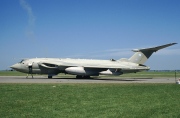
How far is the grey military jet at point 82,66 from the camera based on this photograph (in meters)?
38.2

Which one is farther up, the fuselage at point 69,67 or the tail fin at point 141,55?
the tail fin at point 141,55

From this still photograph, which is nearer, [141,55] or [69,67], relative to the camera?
[69,67]

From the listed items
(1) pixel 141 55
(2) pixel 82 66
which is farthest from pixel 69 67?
(1) pixel 141 55

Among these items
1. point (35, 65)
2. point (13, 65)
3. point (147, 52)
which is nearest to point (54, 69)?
point (35, 65)

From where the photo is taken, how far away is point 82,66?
39156 millimetres

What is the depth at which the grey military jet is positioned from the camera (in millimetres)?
38250

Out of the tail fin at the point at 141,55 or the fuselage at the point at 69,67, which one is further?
the tail fin at the point at 141,55

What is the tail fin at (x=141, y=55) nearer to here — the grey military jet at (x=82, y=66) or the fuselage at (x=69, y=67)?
the grey military jet at (x=82, y=66)

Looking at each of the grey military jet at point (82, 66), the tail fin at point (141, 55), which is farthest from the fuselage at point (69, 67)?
the tail fin at point (141, 55)

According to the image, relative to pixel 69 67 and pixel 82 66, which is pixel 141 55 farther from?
pixel 69 67

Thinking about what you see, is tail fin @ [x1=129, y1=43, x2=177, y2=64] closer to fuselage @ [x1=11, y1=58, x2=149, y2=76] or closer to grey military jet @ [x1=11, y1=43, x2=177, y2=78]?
grey military jet @ [x1=11, y1=43, x2=177, y2=78]

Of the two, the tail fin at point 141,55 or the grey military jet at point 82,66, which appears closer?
the grey military jet at point 82,66

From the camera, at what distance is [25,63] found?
38781mm

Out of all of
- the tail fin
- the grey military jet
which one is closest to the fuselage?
the grey military jet
